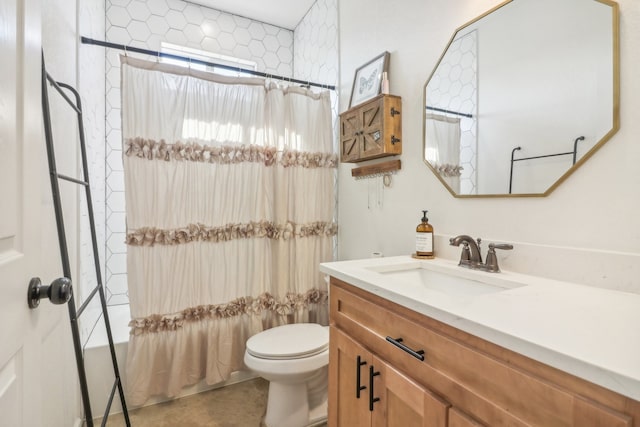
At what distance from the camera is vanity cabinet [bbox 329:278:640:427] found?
52 centimetres

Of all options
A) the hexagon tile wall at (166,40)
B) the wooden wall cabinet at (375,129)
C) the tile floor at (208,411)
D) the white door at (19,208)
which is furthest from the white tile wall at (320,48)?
the white door at (19,208)

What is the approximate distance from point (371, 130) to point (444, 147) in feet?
1.47

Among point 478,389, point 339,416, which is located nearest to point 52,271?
point 339,416

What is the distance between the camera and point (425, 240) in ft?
4.59

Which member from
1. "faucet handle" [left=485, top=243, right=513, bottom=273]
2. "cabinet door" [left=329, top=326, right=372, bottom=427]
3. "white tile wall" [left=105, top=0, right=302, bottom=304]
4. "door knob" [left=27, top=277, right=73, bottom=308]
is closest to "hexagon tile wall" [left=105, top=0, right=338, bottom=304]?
"white tile wall" [left=105, top=0, right=302, bottom=304]

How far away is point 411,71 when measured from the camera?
5.29 feet

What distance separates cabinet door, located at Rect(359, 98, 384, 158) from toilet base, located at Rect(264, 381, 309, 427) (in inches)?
53.2

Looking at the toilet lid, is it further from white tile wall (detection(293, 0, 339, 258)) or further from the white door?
the white door

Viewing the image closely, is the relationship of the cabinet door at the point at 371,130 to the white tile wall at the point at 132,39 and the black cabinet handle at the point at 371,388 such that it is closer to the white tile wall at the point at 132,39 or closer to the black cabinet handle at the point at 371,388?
the white tile wall at the point at 132,39

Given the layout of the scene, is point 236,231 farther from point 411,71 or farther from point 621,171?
point 621,171

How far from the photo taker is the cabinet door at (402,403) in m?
0.76

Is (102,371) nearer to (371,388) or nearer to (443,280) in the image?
(371,388)

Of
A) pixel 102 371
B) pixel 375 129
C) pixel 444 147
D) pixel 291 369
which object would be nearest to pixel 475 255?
pixel 444 147

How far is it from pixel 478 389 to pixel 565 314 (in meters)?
0.26
